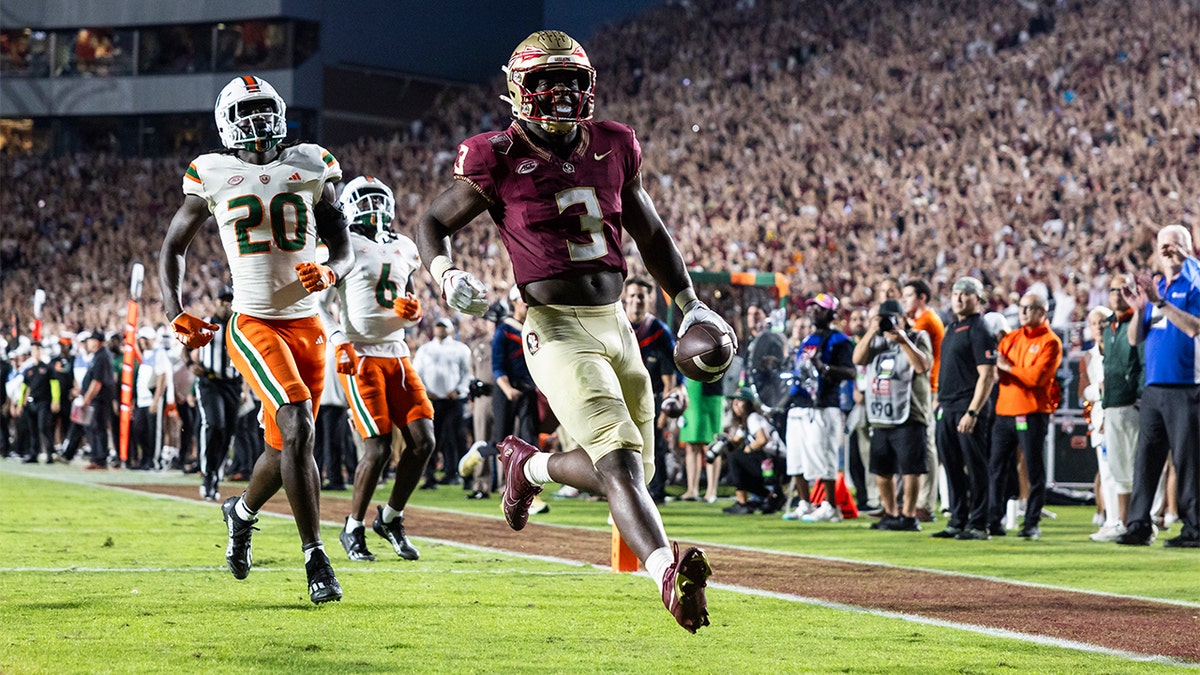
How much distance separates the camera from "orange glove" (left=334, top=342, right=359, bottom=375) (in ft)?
28.2

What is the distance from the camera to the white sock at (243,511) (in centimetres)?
743

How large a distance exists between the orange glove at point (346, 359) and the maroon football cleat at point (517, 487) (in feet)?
7.88

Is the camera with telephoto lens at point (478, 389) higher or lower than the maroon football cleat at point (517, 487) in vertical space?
higher

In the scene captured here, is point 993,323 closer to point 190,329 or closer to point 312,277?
point 312,277

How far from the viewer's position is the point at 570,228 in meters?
5.89

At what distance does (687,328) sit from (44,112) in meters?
46.7

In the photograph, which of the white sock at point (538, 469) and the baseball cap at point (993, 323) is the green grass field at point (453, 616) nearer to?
the white sock at point (538, 469)

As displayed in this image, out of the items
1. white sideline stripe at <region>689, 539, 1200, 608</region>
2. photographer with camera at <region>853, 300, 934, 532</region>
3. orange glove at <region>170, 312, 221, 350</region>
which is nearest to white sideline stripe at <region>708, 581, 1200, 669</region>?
white sideline stripe at <region>689, 539, 1200, 608</region>

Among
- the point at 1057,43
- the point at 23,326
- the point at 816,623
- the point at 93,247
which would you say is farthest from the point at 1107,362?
the point at 93,247

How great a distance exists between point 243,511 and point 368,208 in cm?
302

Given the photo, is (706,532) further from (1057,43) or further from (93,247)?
(93,247)

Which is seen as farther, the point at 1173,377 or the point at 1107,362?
the point at 1107,362

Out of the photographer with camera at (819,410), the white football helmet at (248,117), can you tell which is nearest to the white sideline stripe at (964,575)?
the photographer with camera at (819,410)

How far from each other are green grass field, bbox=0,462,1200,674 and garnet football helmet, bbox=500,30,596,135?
203 centimetres
